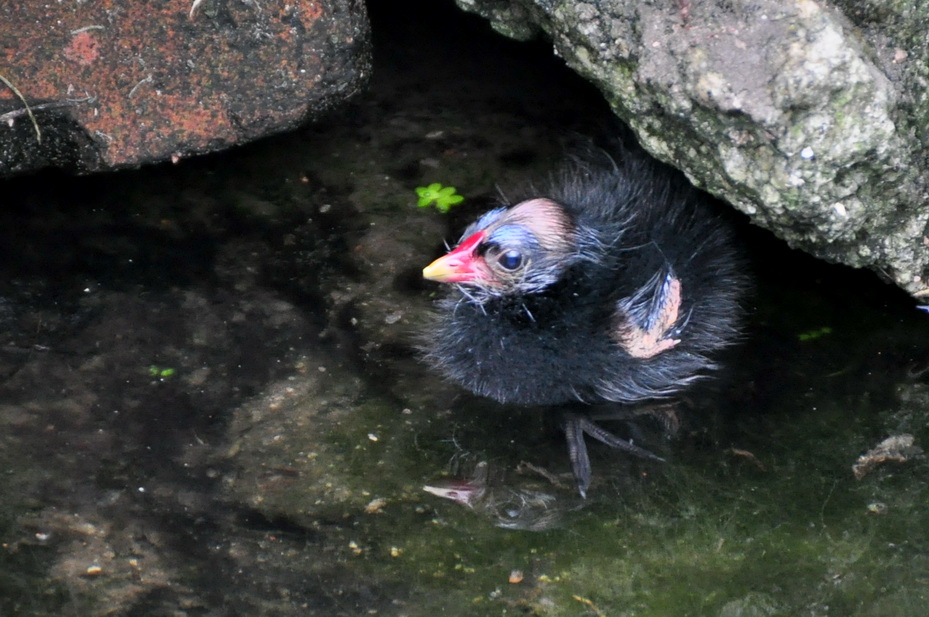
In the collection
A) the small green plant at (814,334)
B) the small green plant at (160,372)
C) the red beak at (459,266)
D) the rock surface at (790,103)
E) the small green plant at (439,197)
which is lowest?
the small green plant at (160,372)

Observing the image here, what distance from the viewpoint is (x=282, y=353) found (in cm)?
341

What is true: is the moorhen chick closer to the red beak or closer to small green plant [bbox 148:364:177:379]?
the red beak

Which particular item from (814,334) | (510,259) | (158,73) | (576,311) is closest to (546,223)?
(510,259)

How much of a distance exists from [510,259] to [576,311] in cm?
27

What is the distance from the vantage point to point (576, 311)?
3365 mm

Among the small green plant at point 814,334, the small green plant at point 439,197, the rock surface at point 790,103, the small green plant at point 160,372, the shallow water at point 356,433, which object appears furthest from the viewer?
the small green plant at point 439,197

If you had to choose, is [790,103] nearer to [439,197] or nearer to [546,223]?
[546,223]

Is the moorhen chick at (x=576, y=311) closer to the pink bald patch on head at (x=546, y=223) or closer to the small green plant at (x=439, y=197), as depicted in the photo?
the pink bald patch on head at (x=546, y=223)

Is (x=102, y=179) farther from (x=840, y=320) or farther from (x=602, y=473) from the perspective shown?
(x=840, y=320)

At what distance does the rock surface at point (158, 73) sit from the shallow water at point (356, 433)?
0.36m

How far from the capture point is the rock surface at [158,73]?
11.4 feet

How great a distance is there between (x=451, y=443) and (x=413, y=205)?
4.04ft

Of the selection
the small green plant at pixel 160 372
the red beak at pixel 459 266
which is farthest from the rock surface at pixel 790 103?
the small green plant at pixel 160 372

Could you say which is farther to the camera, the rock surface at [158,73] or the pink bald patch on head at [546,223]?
the rock surface at [158,73]
